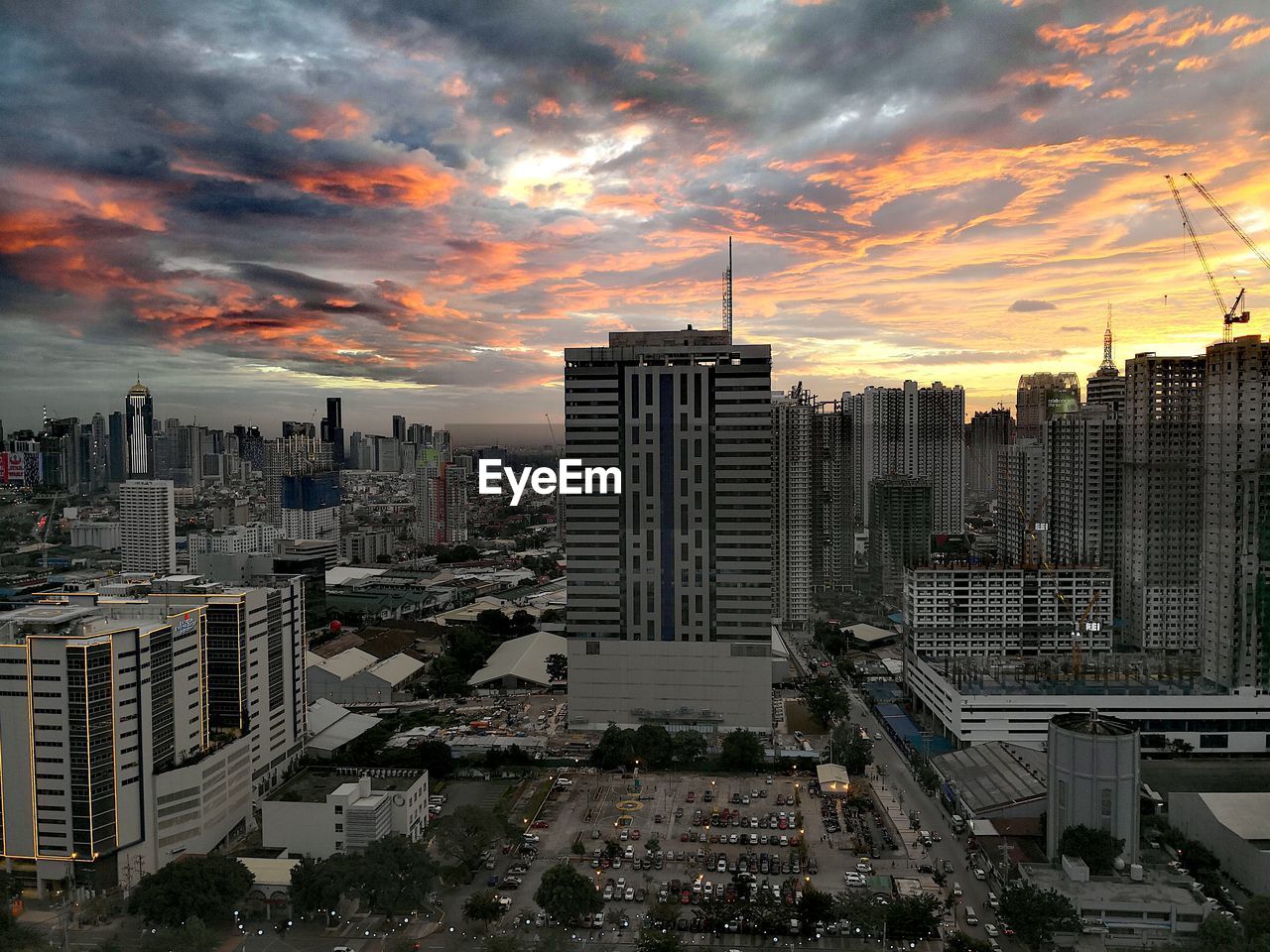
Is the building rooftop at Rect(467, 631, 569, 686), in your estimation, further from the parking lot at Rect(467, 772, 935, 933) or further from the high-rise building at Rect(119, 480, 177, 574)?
the high-rise building at Rect(119, 480, 177, 574)

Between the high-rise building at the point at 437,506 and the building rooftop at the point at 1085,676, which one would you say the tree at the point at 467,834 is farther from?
the high-rise building at the point at 437,506

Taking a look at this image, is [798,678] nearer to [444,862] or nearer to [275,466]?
[444,862]

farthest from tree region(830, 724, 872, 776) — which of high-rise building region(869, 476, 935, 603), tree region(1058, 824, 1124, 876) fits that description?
high-rise building region(869, 476, 935, 603)

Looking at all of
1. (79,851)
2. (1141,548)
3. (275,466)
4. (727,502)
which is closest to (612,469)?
(727,502)

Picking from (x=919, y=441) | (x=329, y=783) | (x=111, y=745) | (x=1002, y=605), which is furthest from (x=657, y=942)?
(x=919, y=441)

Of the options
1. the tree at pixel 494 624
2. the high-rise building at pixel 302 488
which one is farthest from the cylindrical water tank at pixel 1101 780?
the high-rise building at pixel 302 488
